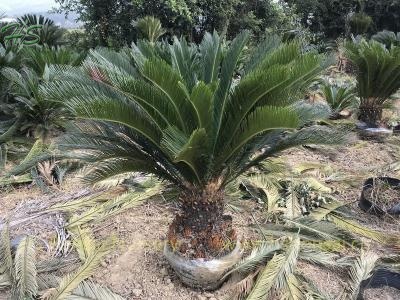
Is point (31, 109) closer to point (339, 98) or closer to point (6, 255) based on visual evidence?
point (6, 255)

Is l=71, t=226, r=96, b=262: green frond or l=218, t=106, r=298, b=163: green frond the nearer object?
l=218, t=106, r=298, b=163: green frond

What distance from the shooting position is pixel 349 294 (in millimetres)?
3385

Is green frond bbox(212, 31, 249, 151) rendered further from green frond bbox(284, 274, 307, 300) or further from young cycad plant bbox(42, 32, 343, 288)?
green frond bbox(284, 274, 307, 300)

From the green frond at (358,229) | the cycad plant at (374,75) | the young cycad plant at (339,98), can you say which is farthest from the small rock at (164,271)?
the young cycad plant at (339,98)

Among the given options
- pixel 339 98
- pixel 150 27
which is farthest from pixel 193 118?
pixel 150 27

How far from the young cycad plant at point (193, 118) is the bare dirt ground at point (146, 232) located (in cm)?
39

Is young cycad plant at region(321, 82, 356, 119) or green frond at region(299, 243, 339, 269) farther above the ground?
green frond at region(299, 243, 339, 269)

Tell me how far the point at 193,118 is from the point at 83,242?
165 centimetres

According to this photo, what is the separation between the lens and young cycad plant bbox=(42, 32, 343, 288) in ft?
9.27

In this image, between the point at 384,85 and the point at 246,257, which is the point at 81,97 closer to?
the point at 246,257

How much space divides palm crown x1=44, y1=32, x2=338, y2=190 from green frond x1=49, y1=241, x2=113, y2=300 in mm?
780

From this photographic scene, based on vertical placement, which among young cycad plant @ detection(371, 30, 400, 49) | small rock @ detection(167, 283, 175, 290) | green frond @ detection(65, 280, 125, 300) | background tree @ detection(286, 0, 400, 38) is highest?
green frond @ detection(65, 280, 125, 300)

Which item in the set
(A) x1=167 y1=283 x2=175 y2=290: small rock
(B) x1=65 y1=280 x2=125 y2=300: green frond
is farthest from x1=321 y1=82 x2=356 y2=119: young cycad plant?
(B) x1=65 y1=280 x2=125 y2=300: green frond

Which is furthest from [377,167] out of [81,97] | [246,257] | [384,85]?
[81,97]
